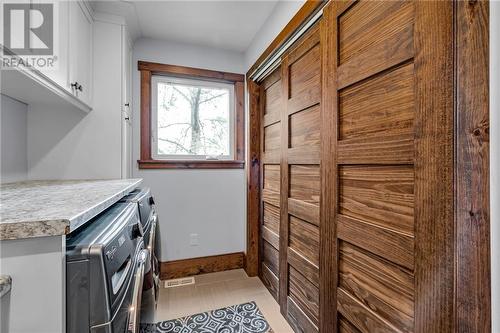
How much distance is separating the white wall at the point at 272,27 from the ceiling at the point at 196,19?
0.04m

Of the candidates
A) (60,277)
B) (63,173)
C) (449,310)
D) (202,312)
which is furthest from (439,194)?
(63,173)

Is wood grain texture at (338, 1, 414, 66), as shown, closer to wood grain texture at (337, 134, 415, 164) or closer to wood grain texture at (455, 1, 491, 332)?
wood grain texture at (455, 1, 491, 332)

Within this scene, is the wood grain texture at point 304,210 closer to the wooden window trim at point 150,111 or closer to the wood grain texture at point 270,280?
the wood grain texture at point 270,280

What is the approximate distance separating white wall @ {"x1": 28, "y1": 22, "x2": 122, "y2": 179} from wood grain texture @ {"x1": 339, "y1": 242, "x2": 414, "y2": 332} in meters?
1.73

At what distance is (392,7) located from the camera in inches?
34.6

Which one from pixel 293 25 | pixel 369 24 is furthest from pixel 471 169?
pixel 293 25

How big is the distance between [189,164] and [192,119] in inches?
19.3

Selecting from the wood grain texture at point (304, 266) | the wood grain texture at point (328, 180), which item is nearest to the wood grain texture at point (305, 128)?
the wood grain texture at point (328, 180)

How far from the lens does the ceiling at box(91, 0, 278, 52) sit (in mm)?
1775

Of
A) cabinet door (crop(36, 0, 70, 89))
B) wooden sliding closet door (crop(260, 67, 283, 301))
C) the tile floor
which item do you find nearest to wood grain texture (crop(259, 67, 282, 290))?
wooden sliding closet door (crop(260, 67, 283, 301))

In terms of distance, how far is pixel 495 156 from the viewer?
1.90 feet

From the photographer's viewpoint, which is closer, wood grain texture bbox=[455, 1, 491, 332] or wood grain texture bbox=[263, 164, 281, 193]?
wood grain texture bbox=[455, 1, 491, 332]

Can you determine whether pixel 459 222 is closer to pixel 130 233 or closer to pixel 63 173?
pixel 130 233

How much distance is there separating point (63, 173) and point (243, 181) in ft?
5.10
